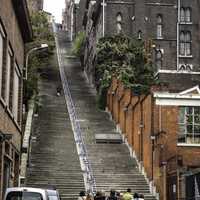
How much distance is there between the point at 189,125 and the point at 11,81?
1439cm

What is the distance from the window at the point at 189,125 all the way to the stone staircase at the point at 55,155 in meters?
6.44

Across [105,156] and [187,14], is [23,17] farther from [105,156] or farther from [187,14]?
[187,14]

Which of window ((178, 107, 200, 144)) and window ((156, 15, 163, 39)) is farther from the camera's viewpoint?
window ((156, 15, 163, 39))

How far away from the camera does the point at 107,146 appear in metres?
47.8

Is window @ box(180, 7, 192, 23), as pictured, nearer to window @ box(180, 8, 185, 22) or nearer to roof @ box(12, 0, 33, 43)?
window @ box(180, 8, 185, 22)

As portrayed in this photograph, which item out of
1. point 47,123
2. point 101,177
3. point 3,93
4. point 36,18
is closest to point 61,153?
point 101,177

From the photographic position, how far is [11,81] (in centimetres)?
3112

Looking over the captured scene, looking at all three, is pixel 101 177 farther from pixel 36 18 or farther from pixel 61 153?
pixel 36 18

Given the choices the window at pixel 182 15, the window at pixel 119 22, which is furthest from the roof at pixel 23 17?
the window at pixel 182 15

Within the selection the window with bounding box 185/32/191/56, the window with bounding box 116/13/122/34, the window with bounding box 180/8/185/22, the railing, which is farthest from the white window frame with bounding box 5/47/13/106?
the window with bounding box 180/8/185/22

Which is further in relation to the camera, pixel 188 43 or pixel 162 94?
pixel 188 43

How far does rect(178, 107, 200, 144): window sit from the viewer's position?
4159cm

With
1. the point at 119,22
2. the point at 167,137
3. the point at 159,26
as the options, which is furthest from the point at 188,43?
the point at 167,137

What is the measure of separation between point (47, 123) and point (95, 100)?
12.6m
